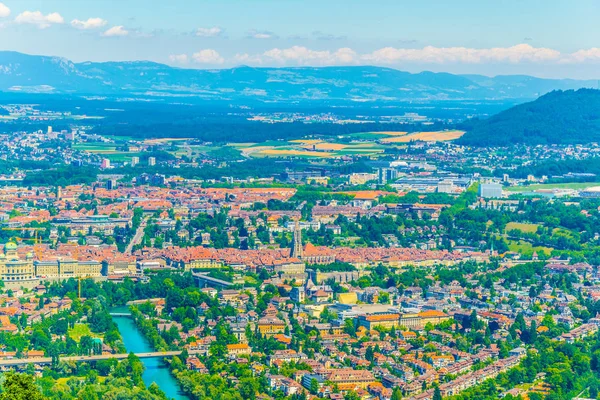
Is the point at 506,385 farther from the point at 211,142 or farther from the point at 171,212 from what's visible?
the point at 211,142

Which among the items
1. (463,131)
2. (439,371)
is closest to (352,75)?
(463,131)

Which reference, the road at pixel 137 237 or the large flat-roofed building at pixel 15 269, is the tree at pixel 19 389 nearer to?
the large flat-roofed building at pixel 15 269

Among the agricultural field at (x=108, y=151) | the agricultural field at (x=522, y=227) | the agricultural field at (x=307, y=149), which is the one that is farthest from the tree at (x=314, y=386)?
the agricultural field at (x=307, y=149)

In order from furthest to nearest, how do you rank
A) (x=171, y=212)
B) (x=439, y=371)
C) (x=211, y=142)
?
1. (x=211, y=142)
2. (x=171, y=212)
3. (x=439, y=371)

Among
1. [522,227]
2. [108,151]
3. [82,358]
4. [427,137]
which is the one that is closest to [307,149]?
[427,137]

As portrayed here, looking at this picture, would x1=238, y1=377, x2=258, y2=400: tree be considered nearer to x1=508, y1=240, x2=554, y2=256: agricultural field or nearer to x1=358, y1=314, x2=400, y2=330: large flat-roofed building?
x1=358, y1=314, x2=400, y2=330: large flat-roofed building

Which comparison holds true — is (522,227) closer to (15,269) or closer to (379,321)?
(379,321)
